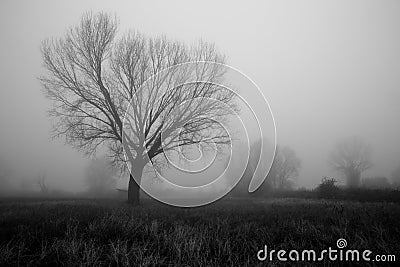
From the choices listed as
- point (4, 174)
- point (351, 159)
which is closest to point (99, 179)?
point (4, 174)

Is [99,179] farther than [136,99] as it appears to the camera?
Yes

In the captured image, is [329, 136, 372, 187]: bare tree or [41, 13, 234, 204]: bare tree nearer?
[41, 13, 234, 204]: bare tree

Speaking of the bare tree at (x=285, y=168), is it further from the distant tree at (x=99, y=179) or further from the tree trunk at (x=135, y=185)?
the distant tree at (x=99, y=179)

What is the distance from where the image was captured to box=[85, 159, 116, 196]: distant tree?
64.3 metres

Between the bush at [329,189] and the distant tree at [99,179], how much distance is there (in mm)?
57312

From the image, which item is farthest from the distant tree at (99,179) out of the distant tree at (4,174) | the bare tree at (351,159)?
the bare tree at (351,159)

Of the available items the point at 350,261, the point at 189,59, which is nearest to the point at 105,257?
the point at 350,261

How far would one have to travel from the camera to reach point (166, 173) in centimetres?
1670

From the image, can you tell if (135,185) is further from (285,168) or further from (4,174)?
(4,174)

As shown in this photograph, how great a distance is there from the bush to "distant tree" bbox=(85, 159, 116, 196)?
57.3m

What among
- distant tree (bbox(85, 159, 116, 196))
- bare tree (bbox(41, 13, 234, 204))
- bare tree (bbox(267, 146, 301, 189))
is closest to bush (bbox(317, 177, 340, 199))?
bare tree (bbox(41, 13, 234, 204))

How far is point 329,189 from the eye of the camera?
21.4 metres

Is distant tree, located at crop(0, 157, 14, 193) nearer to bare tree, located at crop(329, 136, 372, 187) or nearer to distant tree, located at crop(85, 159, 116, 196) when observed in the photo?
distant tree, located at crop(85, 159, 116, 196)

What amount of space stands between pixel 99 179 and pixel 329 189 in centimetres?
6464
